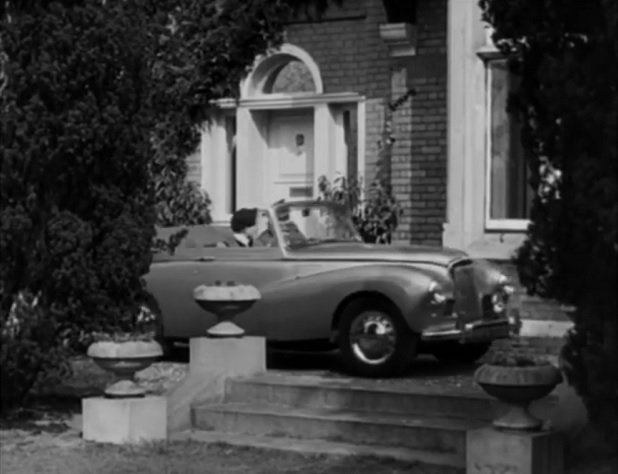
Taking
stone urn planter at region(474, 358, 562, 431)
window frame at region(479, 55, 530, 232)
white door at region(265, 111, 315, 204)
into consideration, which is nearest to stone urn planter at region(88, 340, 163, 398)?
stone urn planter at region(474, 358, 562, 431)

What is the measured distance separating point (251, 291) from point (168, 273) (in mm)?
2484

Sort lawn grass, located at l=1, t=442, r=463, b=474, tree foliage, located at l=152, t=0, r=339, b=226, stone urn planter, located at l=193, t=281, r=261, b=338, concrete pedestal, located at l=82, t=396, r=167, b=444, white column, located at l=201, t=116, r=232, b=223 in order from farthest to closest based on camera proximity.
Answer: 1. white column, located at l=201, t=116, r=232, b=223
2. tree foliage, located at l=152, t=0, r=339, b=226
3. stone urn planter, located at l=193, t=281, r=261, b=338
4. concrete pedestal, located at l=82, t=396, r=167, b=444
5. lawn grass, located at l=1, t=442, r=463, b=474

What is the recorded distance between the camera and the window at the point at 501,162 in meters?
14.5

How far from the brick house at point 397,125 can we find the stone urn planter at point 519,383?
15.5ft

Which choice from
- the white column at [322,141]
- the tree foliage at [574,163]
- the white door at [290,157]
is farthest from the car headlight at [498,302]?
the white door at [290,157]

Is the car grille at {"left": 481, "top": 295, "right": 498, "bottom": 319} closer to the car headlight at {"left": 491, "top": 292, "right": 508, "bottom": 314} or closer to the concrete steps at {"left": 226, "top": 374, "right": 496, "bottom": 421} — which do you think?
the car headlight at {"left": 491, "top": 292, "right": 508, "bottom": 314}

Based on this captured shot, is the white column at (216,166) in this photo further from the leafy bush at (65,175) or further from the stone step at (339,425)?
the stone step at (339,425)

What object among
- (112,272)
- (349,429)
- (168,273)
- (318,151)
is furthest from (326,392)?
(318,151)

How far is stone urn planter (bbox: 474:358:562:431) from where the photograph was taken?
A: 8641mm

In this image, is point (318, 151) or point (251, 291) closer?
point (251, 291)

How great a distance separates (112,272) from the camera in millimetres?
11219

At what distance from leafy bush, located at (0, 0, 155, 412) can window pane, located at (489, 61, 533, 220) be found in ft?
14.4

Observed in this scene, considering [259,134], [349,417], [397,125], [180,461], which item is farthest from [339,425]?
[259,134]

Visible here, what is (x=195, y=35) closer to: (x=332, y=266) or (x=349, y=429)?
(x=332, y=266)
